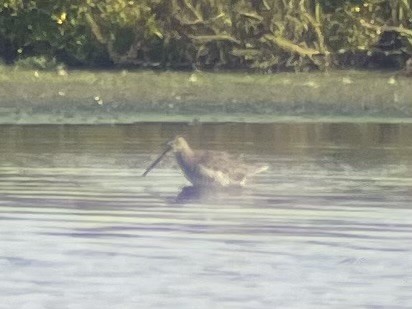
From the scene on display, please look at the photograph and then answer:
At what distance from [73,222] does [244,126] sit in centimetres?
620

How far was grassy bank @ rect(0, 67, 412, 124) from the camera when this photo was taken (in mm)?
17094

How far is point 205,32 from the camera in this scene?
2045cm

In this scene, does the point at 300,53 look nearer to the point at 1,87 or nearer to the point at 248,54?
the point at 248,54

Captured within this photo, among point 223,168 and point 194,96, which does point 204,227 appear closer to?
point 223,168

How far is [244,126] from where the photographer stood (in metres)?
16.0

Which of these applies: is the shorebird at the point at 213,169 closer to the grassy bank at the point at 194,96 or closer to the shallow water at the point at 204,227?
the shallow water at the point at 204,227

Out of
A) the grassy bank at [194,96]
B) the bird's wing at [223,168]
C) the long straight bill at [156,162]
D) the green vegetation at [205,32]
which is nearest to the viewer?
the bird's wing at [223,168]

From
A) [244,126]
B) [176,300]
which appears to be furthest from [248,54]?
[176,300]

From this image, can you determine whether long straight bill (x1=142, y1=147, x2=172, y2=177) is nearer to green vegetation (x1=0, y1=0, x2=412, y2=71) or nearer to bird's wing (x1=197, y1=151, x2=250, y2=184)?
bird's wing (x1=197, y1=151, x2=250, y2=184)

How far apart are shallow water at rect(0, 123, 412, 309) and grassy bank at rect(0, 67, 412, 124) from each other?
7.37 feet

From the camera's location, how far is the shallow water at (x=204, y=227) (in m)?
7.94

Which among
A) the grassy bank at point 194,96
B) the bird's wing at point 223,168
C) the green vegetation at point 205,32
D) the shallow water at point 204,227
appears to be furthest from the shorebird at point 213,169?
the green vegetation at point 205,32

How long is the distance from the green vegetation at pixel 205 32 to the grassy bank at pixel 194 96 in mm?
552

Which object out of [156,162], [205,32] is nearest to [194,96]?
[205,32]
